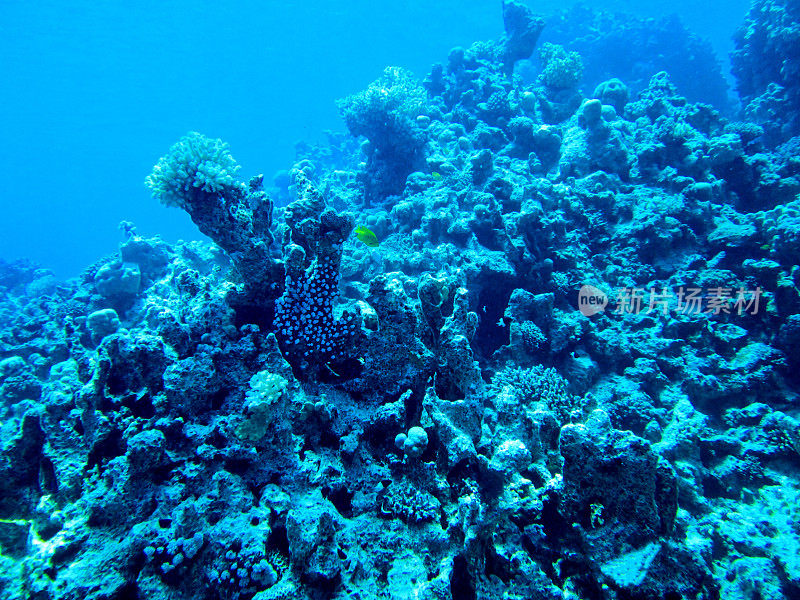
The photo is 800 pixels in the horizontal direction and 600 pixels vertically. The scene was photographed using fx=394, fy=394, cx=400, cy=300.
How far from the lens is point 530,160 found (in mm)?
10445

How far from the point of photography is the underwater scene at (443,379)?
274cm

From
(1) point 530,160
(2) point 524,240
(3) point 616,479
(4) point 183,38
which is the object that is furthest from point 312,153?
(4) point 183,38

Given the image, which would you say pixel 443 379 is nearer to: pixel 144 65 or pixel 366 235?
pixel 366 235

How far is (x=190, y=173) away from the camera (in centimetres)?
401

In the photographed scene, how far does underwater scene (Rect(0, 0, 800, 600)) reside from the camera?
2740mm

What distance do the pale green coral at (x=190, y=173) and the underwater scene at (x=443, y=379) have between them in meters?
0.03

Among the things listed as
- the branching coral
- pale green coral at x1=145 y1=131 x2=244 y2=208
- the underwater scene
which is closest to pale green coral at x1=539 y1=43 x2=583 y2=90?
the underwater scene

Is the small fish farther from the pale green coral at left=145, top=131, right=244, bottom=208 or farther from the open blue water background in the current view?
the open blue water background

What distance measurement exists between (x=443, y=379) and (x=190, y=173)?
3304 millimetres

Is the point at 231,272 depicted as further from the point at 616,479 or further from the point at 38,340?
A: the point at 38,340

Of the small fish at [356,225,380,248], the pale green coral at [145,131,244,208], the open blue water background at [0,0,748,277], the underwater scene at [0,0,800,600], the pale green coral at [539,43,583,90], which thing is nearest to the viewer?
the underwater scene at [0,0,800,600]

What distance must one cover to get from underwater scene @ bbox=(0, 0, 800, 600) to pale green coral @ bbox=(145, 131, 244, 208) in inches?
1.3

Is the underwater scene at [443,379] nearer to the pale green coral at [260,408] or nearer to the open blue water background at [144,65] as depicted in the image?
the pale green coral at [260,408]

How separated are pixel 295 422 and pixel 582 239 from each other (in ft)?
21.2
